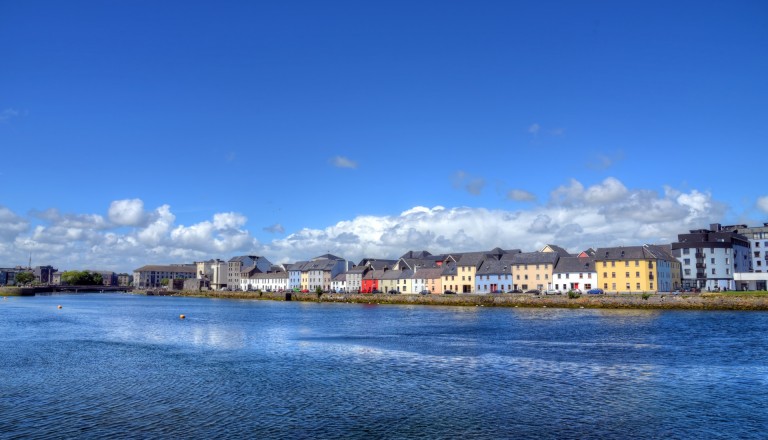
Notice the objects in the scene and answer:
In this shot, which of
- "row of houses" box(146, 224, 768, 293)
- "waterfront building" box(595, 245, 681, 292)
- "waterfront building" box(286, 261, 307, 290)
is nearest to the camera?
"waterfront building" box(595, 245, 681, 292)

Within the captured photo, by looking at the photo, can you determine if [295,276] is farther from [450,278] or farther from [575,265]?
[575,265]

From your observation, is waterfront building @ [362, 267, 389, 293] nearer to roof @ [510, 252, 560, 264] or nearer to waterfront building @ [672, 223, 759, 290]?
roof @ [510, 252, 560, 264]

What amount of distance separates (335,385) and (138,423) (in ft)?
32.0

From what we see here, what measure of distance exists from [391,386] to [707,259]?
127838 mm

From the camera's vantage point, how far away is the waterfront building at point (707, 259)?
12875 cm

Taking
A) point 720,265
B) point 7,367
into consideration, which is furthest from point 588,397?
point 720,265

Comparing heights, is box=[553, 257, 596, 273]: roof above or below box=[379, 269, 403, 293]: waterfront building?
above

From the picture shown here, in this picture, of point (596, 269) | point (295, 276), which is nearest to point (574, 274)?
point (596, 269)

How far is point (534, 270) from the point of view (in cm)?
12338

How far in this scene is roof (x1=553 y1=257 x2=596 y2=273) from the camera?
380 ft

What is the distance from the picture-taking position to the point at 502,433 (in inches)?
770

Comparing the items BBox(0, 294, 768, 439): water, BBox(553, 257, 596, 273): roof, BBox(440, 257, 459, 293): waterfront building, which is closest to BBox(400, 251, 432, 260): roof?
BBox(440, 257, 459, 293): waterfront building

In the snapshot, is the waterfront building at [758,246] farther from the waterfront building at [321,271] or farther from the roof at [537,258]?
the waterfront building at [321,271]

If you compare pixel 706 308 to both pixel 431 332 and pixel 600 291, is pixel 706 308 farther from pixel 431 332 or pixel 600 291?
pixel 431 332
